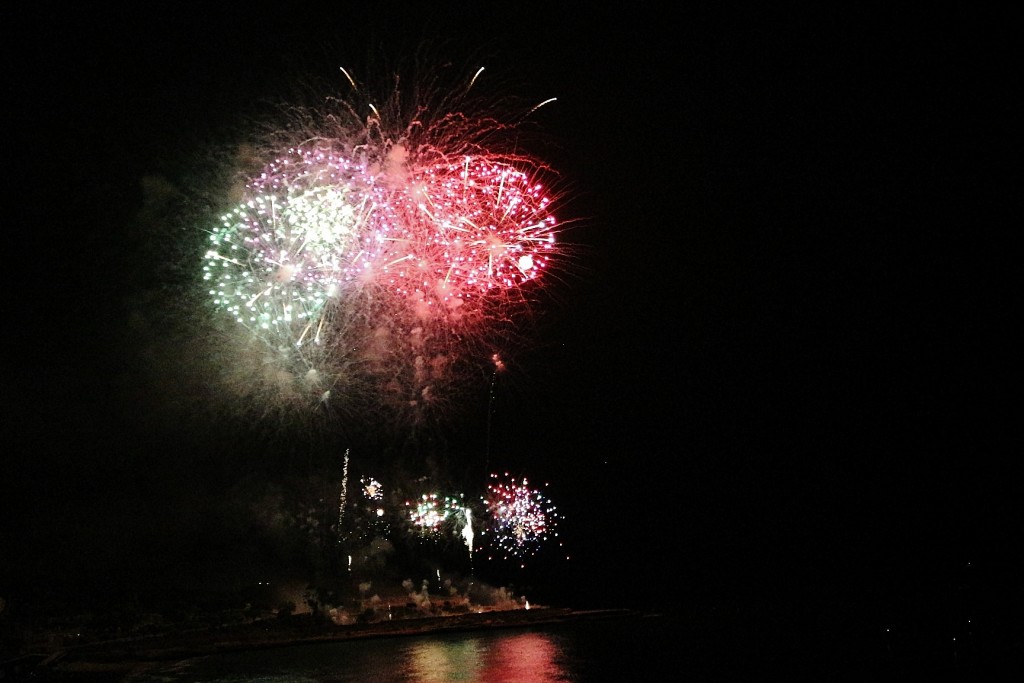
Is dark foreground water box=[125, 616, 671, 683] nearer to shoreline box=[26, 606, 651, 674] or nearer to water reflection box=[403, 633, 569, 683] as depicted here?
water reflection box=[403, 633, 569, 683]

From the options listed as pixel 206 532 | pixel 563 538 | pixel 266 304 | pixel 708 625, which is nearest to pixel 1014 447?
pixel 708 625

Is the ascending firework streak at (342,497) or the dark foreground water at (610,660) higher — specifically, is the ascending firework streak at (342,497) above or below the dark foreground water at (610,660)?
above

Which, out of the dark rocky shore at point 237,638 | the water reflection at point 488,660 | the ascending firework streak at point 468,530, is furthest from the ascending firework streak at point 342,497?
the water reflection at point 488,660

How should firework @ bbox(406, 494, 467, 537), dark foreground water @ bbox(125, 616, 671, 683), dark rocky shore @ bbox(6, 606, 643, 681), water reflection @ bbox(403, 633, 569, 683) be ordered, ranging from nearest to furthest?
1. water reflection @ bbox(403, 633, 569, 683)
2. dark foreground water @ bbox(125, 616, 671, 683)
3. dark rocky shore @ bbox(6, 606, 643, 681)
4. firework @ bbox(406, 494, 467, 537)

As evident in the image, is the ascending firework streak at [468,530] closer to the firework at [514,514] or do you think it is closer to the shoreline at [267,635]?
the firework at [514,514]

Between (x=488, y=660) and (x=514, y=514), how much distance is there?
16767mm

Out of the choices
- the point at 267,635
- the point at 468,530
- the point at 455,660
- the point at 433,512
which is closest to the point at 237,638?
the point at 267,635

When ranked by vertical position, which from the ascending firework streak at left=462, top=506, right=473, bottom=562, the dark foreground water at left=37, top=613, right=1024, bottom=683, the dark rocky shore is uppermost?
the ascending firework streak at left=462, top=506, right=473, bottom=562

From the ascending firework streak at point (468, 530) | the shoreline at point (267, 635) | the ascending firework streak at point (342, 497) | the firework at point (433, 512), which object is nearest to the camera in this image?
the shoreline at point (267, 635)

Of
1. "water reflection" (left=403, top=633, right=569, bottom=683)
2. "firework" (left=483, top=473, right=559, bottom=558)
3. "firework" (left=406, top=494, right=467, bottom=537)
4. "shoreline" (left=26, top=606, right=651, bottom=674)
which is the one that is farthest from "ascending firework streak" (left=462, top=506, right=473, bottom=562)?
"water reflection" (left=403, top=633, right=569, bottom=683)

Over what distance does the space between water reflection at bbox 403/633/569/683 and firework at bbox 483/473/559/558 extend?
39.3 feet

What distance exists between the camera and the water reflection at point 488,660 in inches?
424

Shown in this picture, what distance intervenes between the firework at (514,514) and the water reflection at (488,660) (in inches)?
472

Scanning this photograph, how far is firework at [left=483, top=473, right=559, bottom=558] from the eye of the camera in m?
29.0
